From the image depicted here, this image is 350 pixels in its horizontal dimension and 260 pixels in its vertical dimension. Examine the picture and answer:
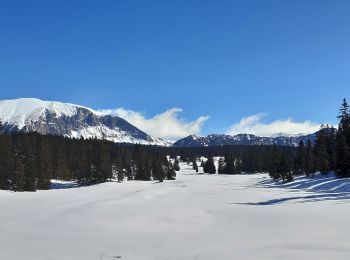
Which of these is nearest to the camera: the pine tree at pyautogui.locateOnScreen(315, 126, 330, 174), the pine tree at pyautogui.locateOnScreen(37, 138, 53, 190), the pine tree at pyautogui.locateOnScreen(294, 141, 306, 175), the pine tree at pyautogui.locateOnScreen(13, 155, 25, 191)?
the pine tree at pyautogui.locateOnScreen(13, 155, 25, 191)

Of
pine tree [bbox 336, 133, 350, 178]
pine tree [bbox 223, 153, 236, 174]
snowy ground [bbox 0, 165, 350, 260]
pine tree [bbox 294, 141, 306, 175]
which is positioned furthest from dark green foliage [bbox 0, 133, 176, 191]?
snowy ground [bbox 0, 165, 350, 260]

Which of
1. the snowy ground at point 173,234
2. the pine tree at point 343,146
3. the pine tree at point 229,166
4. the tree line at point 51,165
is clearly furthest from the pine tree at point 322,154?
the pine tree at point 229,166

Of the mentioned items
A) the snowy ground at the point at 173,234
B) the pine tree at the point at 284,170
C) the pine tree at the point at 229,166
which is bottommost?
the snowy ground at the point at 173,234

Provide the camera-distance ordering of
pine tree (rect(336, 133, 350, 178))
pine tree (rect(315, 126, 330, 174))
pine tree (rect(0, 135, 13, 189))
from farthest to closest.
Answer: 1. pine tree (rect(315, 126, 330, 174))
2. pine tree (rect(336, 133, 350, 178))
3. pine tree (rect(0, 135, 13, 189))

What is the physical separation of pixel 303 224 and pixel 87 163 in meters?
89.2

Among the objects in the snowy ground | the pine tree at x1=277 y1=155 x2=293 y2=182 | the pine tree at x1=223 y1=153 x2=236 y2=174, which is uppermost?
the pine tree at x1=223 y1=153 x2=236 y2=174

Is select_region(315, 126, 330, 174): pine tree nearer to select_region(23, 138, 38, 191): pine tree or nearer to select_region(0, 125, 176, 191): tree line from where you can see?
select_region(0, 125, 176, 191): tree line

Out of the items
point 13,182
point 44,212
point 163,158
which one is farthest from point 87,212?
point 163,158

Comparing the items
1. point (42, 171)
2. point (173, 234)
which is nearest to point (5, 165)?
point (42, 171)

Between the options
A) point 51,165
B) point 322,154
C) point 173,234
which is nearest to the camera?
point 173,234

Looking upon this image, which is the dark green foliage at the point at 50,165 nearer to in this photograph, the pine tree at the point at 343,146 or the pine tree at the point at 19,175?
the pine tree at the point at 19,175

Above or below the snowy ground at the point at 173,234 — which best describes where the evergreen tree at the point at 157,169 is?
above

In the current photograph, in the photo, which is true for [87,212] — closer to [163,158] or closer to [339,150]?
[339,150]

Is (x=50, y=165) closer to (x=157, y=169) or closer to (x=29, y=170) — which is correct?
(x=29, y=170)
